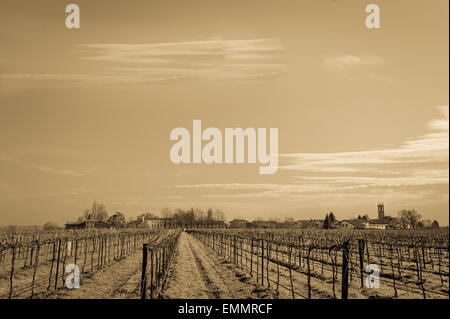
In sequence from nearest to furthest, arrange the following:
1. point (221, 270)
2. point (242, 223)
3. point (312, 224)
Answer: point (221, 270) < point (312, 224) < point (242, 223)

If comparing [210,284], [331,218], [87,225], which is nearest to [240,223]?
[331,218]

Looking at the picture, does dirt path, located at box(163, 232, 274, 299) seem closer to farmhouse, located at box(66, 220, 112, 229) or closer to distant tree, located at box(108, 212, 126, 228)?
farmhouse, located at box(66, 220, 112, 229)

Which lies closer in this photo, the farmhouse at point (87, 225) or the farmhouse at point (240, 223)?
the farmhouse at point (87, 225)

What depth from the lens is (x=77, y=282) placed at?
18.1 m

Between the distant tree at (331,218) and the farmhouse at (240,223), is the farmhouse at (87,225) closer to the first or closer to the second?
the farmhouse at (240,223)

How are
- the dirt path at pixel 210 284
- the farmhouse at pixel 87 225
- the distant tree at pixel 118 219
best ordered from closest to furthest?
the dirt path at pixel 210 284, the farmhouse at pixel 87 225, the distant tree at pixel 118 219

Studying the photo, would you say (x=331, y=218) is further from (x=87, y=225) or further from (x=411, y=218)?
(x=87, y=225)

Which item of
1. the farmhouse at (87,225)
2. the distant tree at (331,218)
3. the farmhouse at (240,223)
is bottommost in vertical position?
the farmhouse at (240,223)

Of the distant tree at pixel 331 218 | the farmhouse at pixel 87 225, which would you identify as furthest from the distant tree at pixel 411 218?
the farmhouse at pixel 87 225
